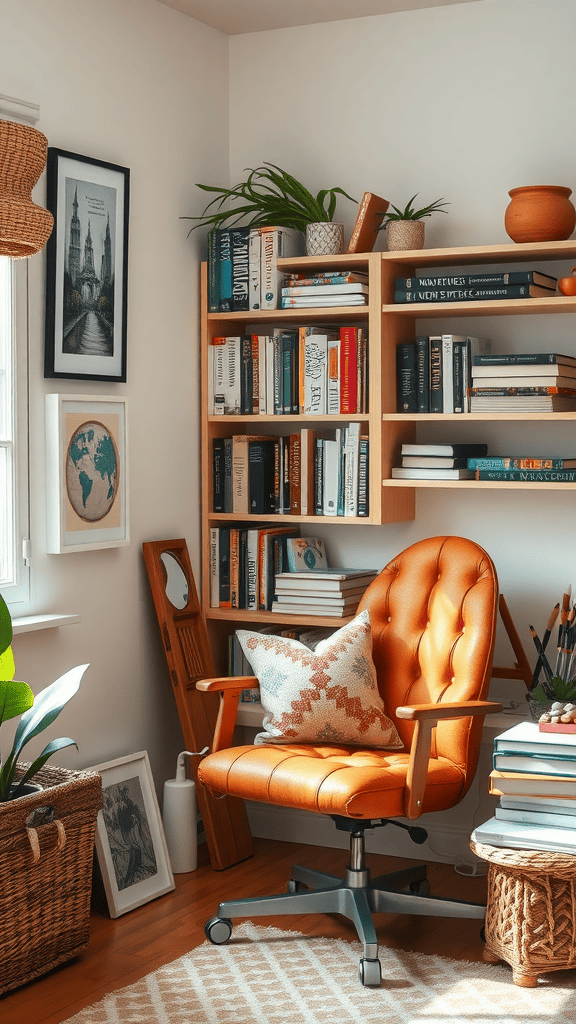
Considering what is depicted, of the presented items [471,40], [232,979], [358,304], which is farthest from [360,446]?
[232,979]

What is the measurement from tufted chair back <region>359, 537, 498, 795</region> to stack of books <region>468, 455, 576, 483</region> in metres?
0.24

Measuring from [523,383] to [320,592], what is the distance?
91cm

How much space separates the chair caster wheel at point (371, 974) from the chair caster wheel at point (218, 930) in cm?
40

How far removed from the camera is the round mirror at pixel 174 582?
11.8ft

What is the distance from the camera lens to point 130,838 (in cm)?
329

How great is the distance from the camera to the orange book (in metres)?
3.47

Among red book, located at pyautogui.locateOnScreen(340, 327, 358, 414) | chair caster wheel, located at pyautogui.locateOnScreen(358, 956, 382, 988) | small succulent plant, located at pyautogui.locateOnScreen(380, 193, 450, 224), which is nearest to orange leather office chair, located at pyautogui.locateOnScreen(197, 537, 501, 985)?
chair caster wheel, located at pyautogui.locateOnScreen(358, 956, 382, 988)

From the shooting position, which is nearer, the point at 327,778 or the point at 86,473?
the point at 327,778

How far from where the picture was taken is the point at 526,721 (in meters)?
3.18

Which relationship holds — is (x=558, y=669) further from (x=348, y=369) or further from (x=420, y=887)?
(x=348, y=369)

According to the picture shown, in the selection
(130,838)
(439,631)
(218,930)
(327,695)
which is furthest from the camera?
(130,838)

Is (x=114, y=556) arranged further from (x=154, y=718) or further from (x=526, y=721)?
(x=526, y=721)

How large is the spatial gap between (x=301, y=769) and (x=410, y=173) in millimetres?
1950

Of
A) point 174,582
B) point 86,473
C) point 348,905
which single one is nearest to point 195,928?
point 348,905
